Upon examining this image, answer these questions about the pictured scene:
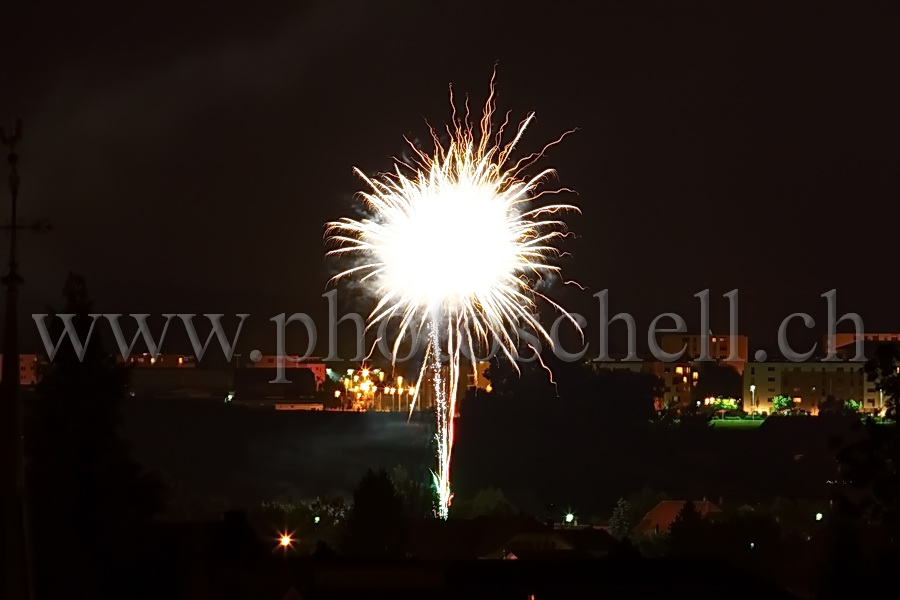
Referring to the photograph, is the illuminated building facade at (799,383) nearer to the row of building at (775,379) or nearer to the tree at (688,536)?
the row of building at (775,379)

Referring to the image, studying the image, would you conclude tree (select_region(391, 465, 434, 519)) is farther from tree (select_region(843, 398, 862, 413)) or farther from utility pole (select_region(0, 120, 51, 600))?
utility pole (select_region(0, 120, 51, 600))

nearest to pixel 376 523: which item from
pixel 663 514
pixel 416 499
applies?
pixel 416 499

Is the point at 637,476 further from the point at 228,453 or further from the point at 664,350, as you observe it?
the point at 664,350

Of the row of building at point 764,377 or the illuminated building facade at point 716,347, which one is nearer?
the row of building at point 764,377

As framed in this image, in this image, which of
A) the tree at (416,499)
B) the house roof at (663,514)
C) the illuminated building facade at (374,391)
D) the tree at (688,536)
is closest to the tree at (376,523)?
the tree at (688,536)

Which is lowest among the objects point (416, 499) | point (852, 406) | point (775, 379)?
point (416, 499)

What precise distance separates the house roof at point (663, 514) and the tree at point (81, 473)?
228 ft

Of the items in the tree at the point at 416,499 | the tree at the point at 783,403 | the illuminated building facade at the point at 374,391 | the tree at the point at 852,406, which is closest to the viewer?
the tree at the point at 416,499

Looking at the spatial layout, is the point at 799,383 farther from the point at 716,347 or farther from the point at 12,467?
the point at 12,467

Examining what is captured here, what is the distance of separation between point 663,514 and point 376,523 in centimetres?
3932

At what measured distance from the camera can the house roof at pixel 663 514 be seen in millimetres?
91062

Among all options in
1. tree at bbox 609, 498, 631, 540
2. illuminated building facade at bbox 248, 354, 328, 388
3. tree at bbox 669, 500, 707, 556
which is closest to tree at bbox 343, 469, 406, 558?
tree at bbox 669, 500, 707, 556

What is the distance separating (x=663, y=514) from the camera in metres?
94.9

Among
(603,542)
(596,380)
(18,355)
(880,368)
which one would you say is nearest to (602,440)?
(596,380)
